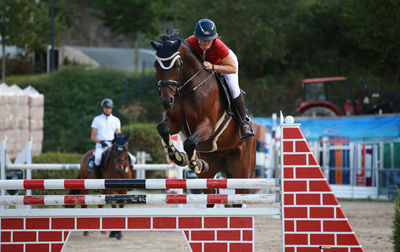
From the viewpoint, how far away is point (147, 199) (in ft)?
15.0

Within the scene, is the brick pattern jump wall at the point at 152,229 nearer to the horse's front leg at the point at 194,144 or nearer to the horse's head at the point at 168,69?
the horse's front leg at the point at 194,144

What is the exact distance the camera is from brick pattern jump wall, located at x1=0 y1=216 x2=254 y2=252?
4531 mm

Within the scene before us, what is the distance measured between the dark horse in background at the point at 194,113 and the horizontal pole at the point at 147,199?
3.44 ft

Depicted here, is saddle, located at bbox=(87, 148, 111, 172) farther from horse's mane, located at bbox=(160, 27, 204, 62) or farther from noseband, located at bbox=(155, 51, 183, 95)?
noseband, located at bbox=(155, 51, 183, 95)

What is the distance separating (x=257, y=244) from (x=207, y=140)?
1796mm

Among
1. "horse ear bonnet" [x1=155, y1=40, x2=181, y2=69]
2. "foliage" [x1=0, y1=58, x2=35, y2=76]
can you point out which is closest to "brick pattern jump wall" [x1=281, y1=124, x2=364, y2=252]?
"horse ear bonnet" [x1=155, y1=40, x2=181, y2=69]

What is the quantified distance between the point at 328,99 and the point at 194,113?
16812 mm

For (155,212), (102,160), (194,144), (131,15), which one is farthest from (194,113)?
(131,15)

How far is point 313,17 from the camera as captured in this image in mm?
28688

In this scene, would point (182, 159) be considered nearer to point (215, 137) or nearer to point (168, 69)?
point (215, 137)

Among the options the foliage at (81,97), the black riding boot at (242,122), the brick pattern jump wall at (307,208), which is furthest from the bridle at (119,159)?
the foliage at (81,97)

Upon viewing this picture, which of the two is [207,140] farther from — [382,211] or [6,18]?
[6,18]

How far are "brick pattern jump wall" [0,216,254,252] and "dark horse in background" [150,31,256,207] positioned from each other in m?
1.14

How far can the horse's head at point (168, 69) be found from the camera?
535cm
